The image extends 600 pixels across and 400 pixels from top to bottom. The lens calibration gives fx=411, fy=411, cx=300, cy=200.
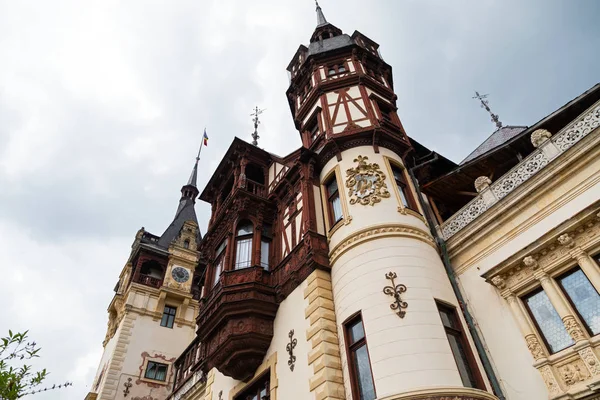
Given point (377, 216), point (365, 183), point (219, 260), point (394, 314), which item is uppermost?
point (219, 260)

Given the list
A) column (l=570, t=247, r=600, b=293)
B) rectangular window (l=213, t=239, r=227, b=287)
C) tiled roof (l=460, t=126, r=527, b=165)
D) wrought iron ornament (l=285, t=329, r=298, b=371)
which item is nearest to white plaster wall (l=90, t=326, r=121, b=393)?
rectangular window (l=213, t=239, r=227, b=287)

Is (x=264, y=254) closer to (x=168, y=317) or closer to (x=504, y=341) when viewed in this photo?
(x=504, y=341)

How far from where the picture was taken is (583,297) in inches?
360

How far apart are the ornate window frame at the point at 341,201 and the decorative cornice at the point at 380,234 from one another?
2.43 feet

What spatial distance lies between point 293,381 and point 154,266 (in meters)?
27.0

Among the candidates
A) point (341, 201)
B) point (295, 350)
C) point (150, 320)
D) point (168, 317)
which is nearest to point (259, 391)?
point (295, 350)

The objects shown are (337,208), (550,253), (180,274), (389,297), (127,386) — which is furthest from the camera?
(180,274)

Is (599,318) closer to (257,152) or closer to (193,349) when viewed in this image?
(257,152)

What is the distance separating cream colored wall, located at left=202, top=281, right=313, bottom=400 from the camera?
35.4 feet

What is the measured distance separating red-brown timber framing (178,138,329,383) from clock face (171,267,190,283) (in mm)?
16318

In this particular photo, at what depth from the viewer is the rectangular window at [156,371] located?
27.0 meters

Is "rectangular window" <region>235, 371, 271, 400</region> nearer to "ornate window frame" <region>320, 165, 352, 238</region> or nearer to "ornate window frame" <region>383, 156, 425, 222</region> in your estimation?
"ornate window frame" <region>320, 165, 352, 238</region>

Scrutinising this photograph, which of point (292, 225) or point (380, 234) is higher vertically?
point (292, 225)

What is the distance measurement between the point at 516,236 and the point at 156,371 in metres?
24.8
